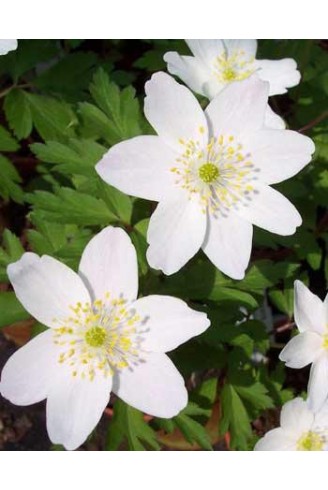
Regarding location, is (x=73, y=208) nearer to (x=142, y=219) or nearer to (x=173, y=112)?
(x=142, y=219)

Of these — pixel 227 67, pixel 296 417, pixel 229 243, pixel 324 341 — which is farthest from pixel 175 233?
pixel 296 417

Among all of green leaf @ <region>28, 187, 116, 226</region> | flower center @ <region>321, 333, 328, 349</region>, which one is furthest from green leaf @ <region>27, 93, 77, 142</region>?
A: flower center @ <region>321, 333, 328, 349</region>

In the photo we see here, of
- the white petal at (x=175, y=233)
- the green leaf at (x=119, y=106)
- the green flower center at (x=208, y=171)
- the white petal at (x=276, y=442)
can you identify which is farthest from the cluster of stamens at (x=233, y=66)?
the white petal at (x=276, y=442)

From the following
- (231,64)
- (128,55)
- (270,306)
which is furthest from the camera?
(128,55)

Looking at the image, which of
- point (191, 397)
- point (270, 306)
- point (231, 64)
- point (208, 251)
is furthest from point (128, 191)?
point (270, 306)

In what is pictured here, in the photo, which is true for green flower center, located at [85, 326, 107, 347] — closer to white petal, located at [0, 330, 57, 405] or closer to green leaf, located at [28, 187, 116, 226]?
white petal, located at [0, 330, 57, 405]

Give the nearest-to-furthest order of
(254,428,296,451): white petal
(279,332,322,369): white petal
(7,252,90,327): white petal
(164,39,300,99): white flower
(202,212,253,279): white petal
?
(7,252,90,327): white petal, (202,212,253,279): white petal, (279,332,322,369): white petal, (164,39,300,99): white flower, (254,428,296,451): white petal

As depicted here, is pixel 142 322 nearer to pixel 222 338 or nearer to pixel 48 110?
pixel 222 338
